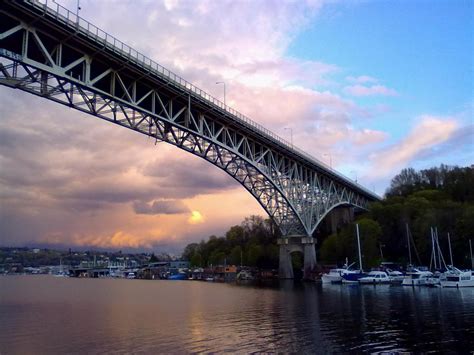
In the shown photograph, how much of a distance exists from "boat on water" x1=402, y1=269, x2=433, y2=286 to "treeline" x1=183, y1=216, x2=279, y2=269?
161 ft

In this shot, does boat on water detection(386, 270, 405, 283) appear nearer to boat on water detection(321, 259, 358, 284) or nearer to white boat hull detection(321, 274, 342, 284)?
boat on water detection(321, 259, 358, 284)

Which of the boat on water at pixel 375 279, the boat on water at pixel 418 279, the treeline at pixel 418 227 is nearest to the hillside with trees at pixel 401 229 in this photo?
the treeline at pixel 418 227

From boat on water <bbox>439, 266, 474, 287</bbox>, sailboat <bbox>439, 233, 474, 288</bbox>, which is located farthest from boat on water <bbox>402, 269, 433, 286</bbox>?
boat on water <bbox>439, 266, 474, 287</bbox>

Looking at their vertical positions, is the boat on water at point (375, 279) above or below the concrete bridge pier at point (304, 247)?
below

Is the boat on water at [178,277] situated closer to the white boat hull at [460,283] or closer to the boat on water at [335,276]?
the boat on water at [335,276]

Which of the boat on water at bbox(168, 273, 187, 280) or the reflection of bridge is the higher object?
the reflection of bridge

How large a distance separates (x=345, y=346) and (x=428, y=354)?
382 cm

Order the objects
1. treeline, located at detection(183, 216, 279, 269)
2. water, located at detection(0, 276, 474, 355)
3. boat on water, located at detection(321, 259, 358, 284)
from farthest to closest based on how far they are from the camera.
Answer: treeline, located at detection(183, 216, 279, 269), boat on water, located at detection(321, 259, 358, 284), water, located at detection(0, 276, 474, 355)

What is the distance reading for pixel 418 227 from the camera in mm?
77312

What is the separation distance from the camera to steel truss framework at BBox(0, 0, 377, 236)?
3008 cm

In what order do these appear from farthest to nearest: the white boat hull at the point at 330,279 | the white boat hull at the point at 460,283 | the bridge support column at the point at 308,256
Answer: the bridge support column at the point at 308,256
the white boat hull at the point at 330,279
the white boat hull at the point at 460,283

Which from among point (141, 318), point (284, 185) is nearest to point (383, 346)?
point (141, 318)

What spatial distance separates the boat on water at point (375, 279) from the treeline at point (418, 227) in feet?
35.7

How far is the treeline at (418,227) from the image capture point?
7200 centimetres
